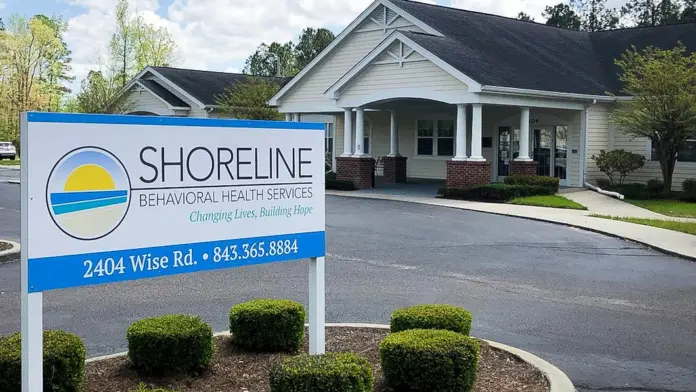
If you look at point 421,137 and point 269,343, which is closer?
point 269,343

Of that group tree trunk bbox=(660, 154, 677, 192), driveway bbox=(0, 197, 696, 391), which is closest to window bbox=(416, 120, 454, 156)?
tree trunk bbox=(660, 154, 677, 192)

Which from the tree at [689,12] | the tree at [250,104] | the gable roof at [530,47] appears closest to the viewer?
the gable roof at [530,47]

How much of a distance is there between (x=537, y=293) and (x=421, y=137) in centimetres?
2257

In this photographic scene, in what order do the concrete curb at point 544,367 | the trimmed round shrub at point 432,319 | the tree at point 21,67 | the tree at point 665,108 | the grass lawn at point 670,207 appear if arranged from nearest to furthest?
the concrete curb at point 544,367 < the trimmed round shrub at point 432,319 < the grass lawn at point 670,207 < the tree at point 665,108 < the tree at point 21,67

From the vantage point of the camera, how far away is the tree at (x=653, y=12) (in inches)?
2266


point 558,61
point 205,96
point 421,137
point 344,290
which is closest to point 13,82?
point 205,96

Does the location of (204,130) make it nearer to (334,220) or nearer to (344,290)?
(344,290)

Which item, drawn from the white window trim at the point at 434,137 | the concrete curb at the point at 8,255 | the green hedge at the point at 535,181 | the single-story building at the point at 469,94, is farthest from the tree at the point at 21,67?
the concrete curb at the point at 8,255

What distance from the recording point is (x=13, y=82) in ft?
202

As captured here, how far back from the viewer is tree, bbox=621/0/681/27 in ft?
189

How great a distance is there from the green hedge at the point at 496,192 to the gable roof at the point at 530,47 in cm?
313

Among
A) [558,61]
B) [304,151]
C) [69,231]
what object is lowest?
[69,231]

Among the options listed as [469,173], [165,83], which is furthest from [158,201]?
[165,83]

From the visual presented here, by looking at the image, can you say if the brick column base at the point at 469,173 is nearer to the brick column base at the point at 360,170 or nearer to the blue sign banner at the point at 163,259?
the brick column base at the point at 360,170
